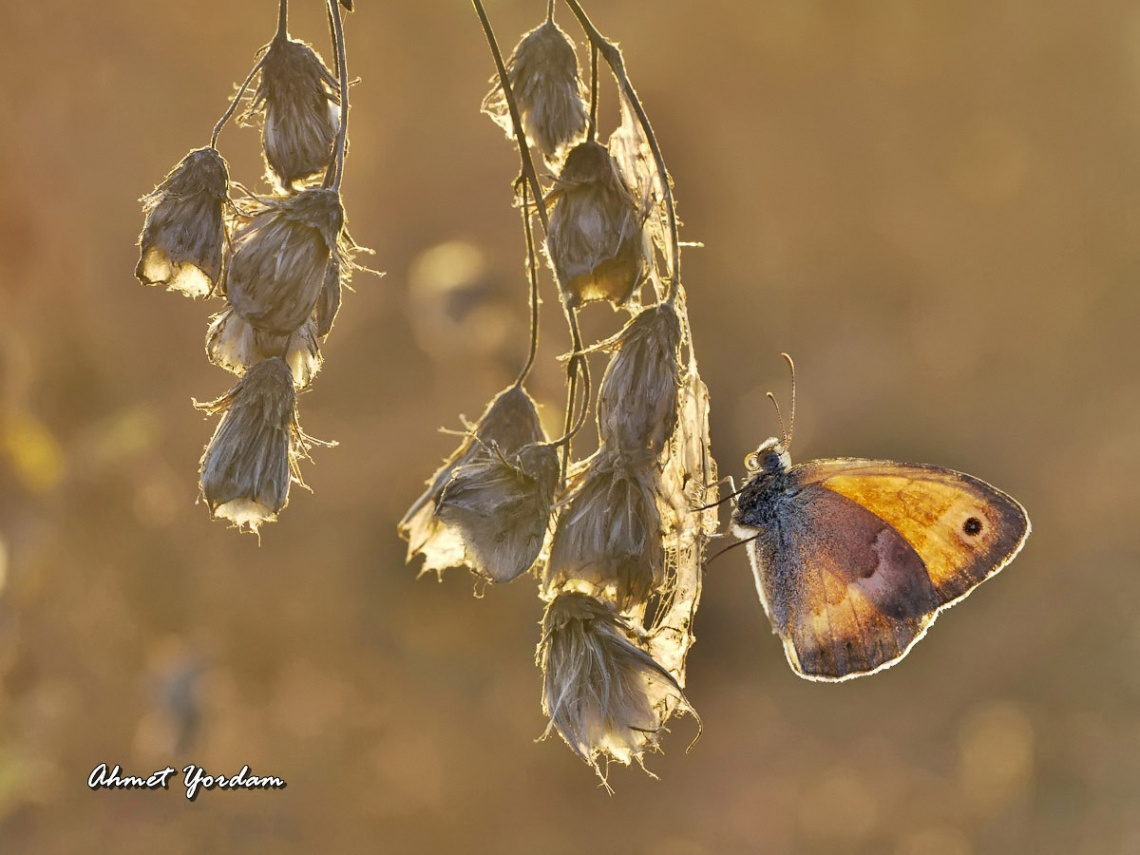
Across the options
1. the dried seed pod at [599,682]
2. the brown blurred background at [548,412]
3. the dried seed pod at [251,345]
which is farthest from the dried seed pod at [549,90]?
the brown blurred background at [548,412]

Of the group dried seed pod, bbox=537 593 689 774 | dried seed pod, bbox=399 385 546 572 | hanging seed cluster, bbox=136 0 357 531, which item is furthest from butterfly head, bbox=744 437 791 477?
hanging seed cluster, bbox=136 0 357 531

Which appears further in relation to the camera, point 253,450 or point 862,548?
point 862,548

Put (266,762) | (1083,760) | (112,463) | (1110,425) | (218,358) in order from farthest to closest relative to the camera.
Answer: (1110,425) → (1083,760) → (266,762) → (112,463) → (218,358)

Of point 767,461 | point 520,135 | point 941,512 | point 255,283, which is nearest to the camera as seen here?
point 255,283

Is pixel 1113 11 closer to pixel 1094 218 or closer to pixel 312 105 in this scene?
pixel 1094 218

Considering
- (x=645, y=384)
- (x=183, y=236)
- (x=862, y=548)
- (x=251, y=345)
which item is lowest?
(x=862, y=548)

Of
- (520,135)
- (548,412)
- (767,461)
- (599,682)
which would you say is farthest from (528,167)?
(548,412)

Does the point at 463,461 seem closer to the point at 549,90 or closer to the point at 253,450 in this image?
the point at 253,450

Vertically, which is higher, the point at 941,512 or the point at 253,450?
the point at 253,450

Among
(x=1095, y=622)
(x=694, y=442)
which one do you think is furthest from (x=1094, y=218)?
(x=694, y=442)
